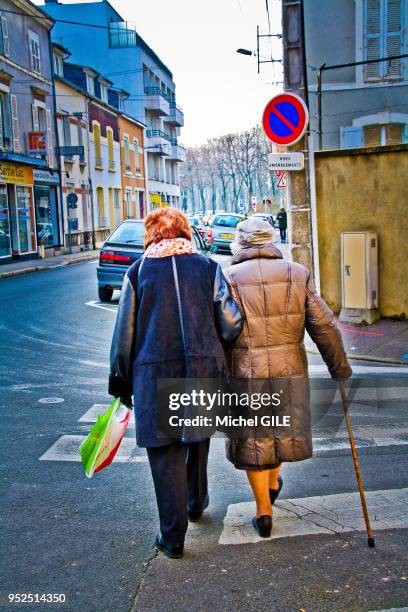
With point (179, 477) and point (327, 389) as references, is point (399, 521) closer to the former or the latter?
point (179, 477)

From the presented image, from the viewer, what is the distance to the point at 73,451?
5535mm

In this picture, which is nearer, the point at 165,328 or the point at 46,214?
the point at 165,328

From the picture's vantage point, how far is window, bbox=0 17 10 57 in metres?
28.5

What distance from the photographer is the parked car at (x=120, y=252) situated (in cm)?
1416

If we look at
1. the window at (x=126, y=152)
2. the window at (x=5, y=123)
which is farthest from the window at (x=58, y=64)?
the window at (x=126, y=152)

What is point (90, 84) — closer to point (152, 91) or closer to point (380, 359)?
point (152, 91)

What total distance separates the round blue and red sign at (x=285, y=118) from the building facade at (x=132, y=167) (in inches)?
1579

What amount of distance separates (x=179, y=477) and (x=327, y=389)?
4038mm

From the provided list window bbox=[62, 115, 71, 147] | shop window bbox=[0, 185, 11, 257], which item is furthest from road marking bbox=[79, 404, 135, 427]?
window bbox=[62, 115, 71, 147]

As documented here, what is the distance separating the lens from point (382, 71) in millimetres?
19281

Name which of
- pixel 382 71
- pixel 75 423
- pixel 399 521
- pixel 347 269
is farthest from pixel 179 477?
pixel 382 71

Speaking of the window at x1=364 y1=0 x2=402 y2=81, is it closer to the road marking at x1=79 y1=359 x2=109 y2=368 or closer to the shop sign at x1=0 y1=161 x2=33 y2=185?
the road marking at x1=79 y1=359 x2=109 y2=368

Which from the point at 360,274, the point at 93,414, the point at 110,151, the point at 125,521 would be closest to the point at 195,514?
the point at 125,521

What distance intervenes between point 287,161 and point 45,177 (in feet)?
81.8
